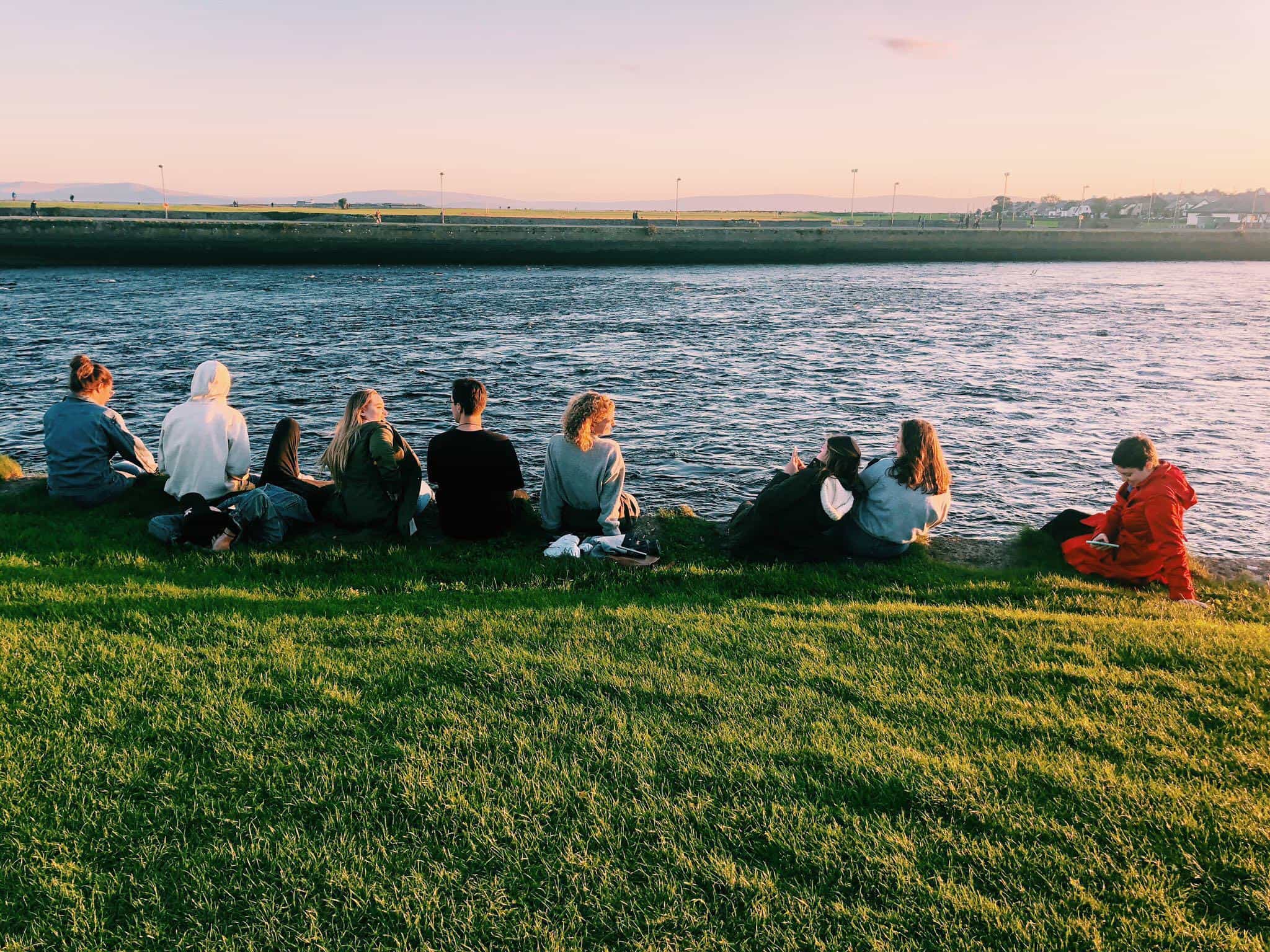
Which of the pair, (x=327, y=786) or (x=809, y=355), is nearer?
(x=327, y=786)

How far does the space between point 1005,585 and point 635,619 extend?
11.4 feet

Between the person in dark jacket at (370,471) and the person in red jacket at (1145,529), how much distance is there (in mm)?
6475

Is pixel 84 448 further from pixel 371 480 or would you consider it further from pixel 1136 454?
pixel 1136 454

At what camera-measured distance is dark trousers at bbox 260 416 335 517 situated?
8.03m

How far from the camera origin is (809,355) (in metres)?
25.8

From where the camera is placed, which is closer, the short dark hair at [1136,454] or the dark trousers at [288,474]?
the short dark hair at [1136,454]

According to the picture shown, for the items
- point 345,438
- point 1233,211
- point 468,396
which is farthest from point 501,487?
point 1233,211

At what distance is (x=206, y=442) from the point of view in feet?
25.8

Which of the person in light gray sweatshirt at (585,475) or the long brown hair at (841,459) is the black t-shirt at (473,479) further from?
the long brown hair at (841,459)

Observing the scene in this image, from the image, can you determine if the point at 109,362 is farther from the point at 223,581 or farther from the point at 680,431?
the point at 223,581

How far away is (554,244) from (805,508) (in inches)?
2549

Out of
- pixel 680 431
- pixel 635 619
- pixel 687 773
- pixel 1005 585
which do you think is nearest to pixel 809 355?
pixel 680 431

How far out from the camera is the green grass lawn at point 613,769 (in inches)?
132

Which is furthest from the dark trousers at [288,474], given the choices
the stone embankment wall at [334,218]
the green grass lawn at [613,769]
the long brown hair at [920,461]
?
the stone embankment wall at [334,218]
